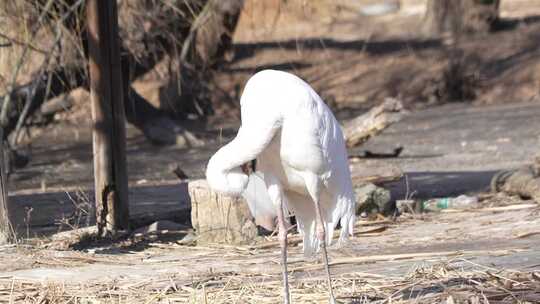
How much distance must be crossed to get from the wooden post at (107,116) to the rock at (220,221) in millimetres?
927

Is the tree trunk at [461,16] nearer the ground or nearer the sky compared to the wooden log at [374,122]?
nearer the sky

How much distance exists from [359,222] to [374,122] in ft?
12.0

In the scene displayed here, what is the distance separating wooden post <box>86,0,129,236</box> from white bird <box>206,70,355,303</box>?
2856 mm

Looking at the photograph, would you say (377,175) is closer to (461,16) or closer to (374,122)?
(374,122)

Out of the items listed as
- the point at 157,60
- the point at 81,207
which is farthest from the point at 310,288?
the point at 157,60

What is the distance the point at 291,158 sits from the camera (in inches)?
273

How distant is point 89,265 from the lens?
346 inches

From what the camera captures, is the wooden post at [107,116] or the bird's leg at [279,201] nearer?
the bird's leg at [279,201]

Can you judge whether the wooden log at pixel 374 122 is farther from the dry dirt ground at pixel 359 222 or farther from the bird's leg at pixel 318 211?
the bird's leg at pixel 318 211

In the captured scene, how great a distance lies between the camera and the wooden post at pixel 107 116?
10.1 metres

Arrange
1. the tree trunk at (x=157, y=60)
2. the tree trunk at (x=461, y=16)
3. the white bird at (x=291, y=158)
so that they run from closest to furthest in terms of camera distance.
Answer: the white bird at (x=291, y=158)
the tree trunk at (x=157, y=60)
the tree trunk at (x=461, y=16)

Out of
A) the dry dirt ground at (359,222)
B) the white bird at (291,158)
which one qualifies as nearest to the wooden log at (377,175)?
the dry dirt ground at (359,222)

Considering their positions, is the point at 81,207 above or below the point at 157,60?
below

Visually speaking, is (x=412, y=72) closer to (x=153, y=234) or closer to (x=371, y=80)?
(x=371, y=80)
